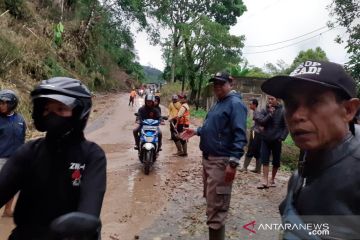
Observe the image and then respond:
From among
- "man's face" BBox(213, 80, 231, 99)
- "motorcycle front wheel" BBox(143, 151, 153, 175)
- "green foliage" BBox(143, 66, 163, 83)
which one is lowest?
"motorcycle front wheel" BBox(143, 151, 153, 175)

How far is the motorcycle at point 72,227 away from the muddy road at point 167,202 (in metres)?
3.45

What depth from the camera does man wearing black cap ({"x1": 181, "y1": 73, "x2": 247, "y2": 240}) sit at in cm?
415

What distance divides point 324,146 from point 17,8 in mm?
18639

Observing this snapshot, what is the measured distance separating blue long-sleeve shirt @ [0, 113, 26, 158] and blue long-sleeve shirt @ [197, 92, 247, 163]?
2464mm

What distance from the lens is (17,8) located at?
688 inches

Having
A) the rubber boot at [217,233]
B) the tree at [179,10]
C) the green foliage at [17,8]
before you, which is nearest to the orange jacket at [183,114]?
the rubber boot at [217,233]

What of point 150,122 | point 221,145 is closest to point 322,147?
point 221,145

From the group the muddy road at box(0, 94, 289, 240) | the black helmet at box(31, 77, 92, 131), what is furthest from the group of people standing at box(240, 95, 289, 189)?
the black helmet at box(31, 77, 92, 131)

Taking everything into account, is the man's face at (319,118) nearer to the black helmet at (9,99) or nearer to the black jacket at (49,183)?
the black jacket at (49,183)

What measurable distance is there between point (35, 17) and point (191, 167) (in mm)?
13421

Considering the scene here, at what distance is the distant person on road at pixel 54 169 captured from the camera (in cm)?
184

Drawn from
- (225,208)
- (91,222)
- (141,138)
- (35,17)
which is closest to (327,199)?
(91,222)

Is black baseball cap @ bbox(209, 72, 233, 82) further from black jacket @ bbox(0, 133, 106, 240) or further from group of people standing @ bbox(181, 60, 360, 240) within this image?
group of people standing @ bbox(181, 60, 360, 240)

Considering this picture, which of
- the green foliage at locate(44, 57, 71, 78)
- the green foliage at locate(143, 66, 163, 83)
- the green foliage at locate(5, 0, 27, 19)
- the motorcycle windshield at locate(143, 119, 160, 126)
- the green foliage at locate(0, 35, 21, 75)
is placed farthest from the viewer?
the green foliage at locate(143, 66, 163, 83)
